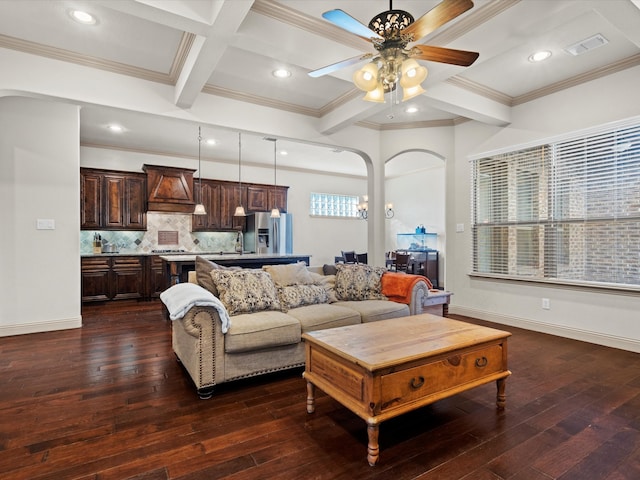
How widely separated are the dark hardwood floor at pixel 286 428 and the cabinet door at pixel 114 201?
344 cm

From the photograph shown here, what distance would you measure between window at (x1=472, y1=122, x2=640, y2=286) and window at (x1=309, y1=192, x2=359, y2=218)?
4585 millimetres

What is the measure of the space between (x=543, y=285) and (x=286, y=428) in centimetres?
361

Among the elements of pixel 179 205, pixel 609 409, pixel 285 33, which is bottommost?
pixel 609 409

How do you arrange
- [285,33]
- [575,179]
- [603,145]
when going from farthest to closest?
[575,179], [603,145], [285,33]

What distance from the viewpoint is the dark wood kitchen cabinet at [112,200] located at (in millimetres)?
5945

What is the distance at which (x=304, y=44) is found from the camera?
277 centimetres

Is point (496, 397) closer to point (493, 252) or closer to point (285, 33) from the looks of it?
point (493, 252)

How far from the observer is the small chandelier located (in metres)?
2.15

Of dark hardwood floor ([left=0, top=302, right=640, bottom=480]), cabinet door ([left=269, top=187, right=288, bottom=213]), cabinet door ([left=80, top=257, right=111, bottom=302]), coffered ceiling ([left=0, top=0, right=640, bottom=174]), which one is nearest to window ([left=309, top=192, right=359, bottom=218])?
cabinet door ([left=269, top=187, right=288, bottom=213])

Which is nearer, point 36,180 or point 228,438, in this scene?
point 228,438

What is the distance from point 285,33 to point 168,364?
2972 millimetres

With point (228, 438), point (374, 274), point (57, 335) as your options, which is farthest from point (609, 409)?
point (57, 335)

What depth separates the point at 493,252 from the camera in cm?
469

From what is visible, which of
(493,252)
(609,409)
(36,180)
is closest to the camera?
(609,409)
